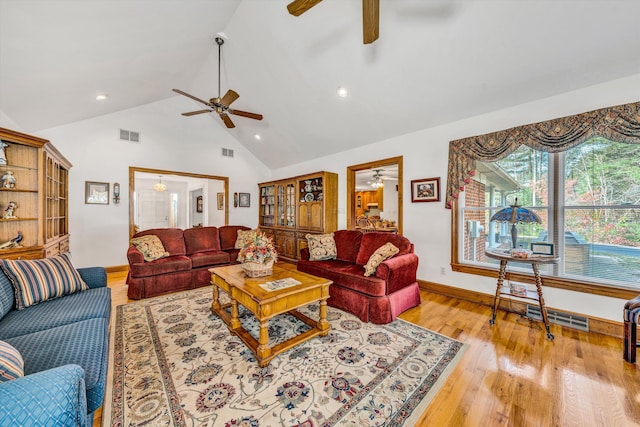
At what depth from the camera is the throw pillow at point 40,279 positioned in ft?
6.46

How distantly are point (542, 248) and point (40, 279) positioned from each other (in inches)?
194

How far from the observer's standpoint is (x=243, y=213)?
685 cm

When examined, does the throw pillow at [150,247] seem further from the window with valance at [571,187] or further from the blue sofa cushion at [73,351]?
the window with valance at [571,187]

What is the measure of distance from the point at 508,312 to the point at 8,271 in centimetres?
509

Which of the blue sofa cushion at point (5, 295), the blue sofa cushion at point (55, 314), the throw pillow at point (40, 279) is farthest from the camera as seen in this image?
the throw pillow at point (40, 279)

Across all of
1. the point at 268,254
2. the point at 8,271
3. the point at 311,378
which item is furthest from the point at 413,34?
the point at 8,271

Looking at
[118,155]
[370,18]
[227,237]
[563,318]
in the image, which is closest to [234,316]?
[227,237]

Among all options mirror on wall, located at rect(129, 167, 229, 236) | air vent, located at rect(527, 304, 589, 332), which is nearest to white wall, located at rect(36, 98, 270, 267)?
mirror on wall, located at rect(129, 167, 229, 236)

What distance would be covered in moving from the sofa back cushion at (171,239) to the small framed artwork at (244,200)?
242 cm

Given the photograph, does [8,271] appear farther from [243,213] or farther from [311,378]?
[243,213]

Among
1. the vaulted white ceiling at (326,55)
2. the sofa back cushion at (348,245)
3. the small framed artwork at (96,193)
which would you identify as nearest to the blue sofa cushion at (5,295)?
the vaulted white ceiling at (326,55)

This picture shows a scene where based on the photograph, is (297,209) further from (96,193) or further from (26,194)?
(26,194)

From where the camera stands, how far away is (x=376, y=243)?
345cm

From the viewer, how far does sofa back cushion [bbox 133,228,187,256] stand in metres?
4.21
